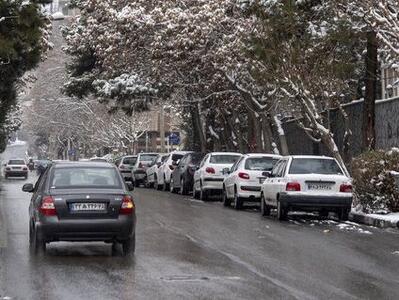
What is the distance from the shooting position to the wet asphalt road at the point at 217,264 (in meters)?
9.61

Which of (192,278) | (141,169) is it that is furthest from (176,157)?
(192,278)

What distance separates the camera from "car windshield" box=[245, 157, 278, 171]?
23.4 m

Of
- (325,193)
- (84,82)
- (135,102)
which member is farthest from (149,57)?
(325,193)

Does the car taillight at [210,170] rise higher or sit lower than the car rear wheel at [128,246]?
higher

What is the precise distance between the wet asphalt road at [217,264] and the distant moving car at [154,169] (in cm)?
1794

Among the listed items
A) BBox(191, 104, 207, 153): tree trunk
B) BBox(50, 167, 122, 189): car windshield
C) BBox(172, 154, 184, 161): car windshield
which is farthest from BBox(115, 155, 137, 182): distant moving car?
BBox(50, 167, 122, 189): car windshield

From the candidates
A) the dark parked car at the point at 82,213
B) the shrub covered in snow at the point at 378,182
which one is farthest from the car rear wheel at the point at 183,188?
the dark parked car at the point at 82,213

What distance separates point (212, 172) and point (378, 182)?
27.8ft

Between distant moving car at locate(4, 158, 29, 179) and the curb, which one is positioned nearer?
the curb

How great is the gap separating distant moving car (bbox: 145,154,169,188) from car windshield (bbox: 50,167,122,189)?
73.3 ft

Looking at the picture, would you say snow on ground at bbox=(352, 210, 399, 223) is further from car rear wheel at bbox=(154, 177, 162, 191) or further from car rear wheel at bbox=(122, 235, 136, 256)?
car rear wheel at bbox=(154, 177, 162, 191)

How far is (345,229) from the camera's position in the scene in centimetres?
1741

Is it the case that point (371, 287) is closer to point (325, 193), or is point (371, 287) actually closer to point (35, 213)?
point (35, 213)

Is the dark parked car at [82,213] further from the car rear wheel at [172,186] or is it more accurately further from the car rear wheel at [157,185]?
the car rear wheel at [157,185]
